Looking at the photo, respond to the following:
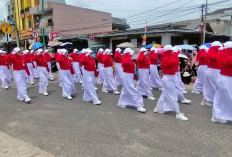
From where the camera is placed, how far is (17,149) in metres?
4.19

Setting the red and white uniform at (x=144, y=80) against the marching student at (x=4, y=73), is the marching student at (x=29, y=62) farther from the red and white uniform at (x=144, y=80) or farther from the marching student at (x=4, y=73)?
the red and white uniform at (x=144, y=80)

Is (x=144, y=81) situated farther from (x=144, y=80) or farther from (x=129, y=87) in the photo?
(x=129, y=87)

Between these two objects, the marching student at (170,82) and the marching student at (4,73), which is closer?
the marching student at (170,82)

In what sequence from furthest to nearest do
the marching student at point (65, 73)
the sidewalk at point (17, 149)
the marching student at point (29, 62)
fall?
the marching student at point (29, 62)
the marching student at point (65, 73)
the sidewalk at point (17, 149)

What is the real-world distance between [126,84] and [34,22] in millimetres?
31340

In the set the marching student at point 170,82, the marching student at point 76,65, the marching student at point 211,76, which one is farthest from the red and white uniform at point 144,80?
the marching student at point 76,65

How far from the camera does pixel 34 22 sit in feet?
113

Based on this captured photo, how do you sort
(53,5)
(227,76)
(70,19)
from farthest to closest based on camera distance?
1. (70,19)
2. (53,5)
3. (227,76)

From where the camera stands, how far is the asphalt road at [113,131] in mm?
4109

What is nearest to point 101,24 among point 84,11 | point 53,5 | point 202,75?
point 84,11

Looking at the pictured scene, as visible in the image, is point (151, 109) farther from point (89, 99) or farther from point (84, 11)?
point (84, 11)

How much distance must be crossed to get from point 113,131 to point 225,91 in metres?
2.88

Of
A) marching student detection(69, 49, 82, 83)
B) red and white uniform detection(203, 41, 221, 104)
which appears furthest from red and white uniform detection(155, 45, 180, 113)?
marching student detection(69, 49, 82, 83)

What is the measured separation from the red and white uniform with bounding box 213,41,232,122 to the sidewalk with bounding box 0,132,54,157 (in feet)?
13.3
